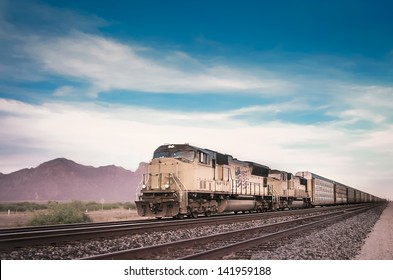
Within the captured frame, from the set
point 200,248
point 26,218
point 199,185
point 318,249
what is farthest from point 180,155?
point 26,218

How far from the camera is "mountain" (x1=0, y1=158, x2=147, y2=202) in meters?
64.6

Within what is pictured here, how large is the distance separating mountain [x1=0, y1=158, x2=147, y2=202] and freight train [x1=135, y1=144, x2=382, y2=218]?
34.7 m

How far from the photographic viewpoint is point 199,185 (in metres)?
16.0

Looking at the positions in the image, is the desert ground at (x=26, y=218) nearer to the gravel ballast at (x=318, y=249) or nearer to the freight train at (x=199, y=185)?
the freight train at (x=199, y=185)

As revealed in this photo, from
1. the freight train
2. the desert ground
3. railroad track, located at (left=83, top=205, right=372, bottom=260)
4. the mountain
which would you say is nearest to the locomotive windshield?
the freight train

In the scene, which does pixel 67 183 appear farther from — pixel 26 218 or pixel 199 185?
pixel 199 185

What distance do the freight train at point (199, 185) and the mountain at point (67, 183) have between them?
34719 millimetres

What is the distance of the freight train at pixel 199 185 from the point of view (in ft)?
49.4

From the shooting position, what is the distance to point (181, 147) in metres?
16.5

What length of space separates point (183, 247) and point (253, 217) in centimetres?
958

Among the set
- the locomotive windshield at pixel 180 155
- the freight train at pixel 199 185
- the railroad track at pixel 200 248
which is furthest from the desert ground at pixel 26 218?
the railroad track at pixel 200 248

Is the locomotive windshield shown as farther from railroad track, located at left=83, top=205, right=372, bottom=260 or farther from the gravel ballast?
the gravel ballast

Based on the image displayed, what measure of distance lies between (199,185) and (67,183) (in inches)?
2939
